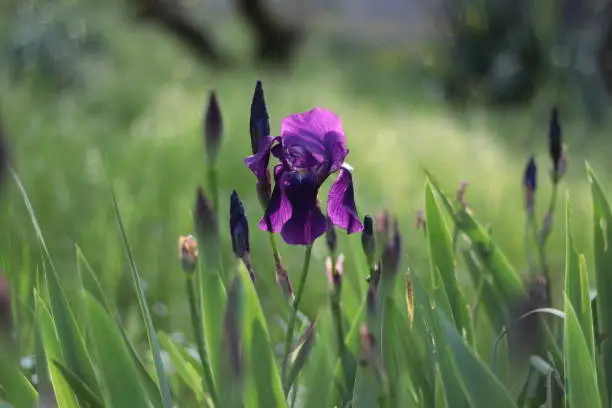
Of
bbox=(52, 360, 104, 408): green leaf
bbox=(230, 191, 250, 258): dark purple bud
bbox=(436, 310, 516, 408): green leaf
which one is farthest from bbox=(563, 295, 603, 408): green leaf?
bbox=(52, 360, 104, 408): green leaf

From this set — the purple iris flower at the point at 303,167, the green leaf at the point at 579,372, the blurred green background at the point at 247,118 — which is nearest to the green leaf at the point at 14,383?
the blurred green background at the point at 247,118

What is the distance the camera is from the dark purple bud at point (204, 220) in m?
0.72

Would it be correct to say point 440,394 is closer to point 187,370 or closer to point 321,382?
point 321,382

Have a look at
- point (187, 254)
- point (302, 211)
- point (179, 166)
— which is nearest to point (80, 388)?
point (187, 254)

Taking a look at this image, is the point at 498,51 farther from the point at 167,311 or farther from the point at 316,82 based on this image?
the point at 167,311

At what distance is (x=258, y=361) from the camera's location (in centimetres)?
74

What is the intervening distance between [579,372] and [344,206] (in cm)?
27

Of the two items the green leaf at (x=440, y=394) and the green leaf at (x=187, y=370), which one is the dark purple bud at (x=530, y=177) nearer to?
the green leaf at (x=440, y=394)

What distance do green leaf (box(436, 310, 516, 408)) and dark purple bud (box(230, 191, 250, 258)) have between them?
0.20 metres

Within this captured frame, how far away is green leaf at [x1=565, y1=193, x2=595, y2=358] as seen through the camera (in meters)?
0.90

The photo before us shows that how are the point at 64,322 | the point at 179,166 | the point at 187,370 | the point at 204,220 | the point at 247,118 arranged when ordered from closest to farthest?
the point at 204,220, the point at 64,322, the point at 187,370, the point at 179,166, the point at 247,118

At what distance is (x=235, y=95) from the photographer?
5023 mm

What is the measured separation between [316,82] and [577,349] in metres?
5.94

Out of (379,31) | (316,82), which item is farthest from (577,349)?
(379,31)
